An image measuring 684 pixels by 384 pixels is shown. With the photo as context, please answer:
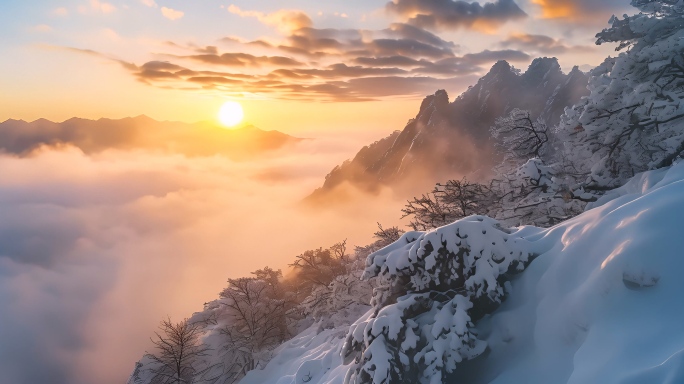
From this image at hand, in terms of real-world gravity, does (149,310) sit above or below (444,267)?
below

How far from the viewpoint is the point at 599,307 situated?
5.61m

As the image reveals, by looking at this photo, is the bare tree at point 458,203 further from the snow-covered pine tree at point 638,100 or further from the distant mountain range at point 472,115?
the distant mountain range at point 472,115

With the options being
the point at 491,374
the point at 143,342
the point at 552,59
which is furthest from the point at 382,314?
the point at 552,59

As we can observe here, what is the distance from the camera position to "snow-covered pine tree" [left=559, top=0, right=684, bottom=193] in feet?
40.5

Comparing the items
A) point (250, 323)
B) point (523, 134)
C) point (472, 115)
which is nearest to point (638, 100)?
point (523, 134)

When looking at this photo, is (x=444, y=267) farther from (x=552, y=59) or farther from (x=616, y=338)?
(x=552, y=59)

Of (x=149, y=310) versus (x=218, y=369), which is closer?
(x=218, y=369)

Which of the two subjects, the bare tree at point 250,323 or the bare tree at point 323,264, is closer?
the bare tree at point 250,323

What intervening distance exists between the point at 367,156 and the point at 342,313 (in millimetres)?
172088

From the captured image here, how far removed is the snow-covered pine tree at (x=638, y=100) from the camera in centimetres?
1234

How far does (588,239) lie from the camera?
678cm

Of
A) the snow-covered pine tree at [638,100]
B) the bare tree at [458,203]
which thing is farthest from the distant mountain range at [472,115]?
the snow-covered pine tree at [638,100]

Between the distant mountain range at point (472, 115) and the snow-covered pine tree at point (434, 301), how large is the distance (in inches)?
4969

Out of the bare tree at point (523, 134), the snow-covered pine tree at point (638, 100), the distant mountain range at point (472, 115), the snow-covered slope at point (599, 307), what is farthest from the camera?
the distant mountain range at point (472, 115)
